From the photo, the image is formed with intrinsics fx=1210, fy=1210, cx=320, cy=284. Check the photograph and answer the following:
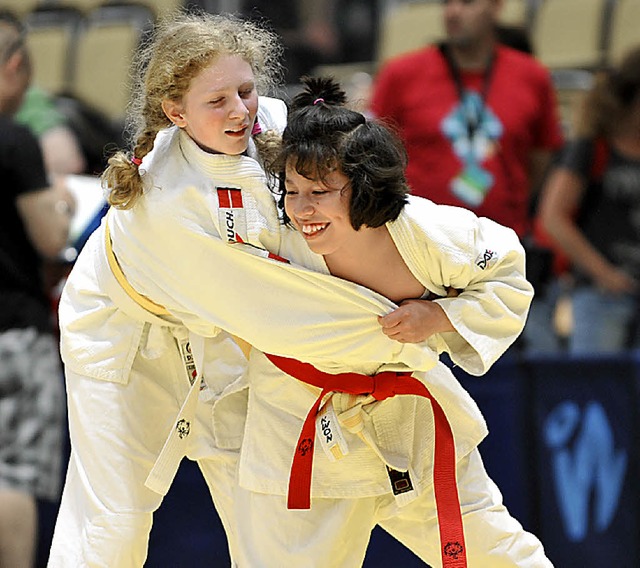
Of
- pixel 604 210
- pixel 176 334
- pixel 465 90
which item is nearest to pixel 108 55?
pixel 465 90

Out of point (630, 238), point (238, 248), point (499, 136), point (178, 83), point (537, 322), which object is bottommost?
point (537, 322)

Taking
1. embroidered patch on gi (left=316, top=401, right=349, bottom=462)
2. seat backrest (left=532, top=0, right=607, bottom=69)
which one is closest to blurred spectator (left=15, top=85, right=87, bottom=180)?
embroidered patch on gi (left=316, top=401, right=349, bottom=462)

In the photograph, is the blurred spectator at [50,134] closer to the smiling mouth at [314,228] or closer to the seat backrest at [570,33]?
the smiling mouth at [314,228]

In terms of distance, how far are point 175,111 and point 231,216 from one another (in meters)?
0.28

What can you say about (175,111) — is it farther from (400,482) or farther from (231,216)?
(400,482)

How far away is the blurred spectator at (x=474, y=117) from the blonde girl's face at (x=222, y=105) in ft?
6.36

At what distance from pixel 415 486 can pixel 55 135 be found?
275 cm

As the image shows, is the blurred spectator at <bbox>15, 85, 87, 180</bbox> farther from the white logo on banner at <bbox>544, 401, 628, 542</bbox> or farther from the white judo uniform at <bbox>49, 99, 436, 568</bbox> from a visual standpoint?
the white logo on banner at <bbox>544, 401, 628, 542</bbox>

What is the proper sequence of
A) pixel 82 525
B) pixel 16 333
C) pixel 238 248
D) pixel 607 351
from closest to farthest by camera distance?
pixel 238 248
pixel 82 525
pixel 16 333
pixel 607 351

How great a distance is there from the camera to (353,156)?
8.25 feet

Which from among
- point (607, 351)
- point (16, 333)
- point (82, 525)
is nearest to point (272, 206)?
point (82, 525)

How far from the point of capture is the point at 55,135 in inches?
194

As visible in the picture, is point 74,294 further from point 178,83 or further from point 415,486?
point 415,486

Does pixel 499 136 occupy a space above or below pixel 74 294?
below
